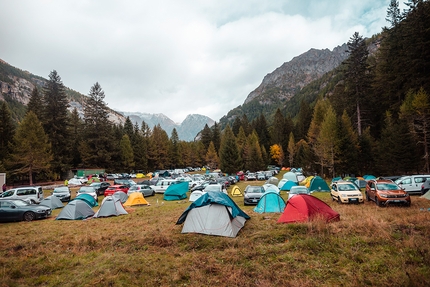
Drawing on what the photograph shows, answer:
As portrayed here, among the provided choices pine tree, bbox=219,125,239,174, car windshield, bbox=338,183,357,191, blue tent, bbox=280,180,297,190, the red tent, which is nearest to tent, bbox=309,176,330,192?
blue tent, bbox=280,180,297,190

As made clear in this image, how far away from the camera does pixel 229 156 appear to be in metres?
56.5

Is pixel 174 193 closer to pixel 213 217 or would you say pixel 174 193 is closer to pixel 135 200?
pixel 135 200

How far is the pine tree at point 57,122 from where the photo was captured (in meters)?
45.4

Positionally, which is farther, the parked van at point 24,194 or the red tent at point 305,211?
the parked van at point 24,194

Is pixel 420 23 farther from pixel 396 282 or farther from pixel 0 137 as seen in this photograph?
pixel 0 137

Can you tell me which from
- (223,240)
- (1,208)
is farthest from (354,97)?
(1,208)

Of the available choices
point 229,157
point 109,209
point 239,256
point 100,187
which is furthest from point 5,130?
point 239,256

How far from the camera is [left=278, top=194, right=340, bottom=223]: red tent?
10.5 m

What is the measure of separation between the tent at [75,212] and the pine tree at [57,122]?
1347 inches

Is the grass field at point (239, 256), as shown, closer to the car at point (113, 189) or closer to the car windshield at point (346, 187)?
the car windshield at point (346, 187)

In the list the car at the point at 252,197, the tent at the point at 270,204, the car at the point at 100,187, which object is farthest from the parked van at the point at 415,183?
the car at the point at 100,187

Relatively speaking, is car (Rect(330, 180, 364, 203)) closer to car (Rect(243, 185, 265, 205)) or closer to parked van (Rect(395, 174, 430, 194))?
car (Rect(243, 185, 265, 205))

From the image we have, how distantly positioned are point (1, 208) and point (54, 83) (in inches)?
1649

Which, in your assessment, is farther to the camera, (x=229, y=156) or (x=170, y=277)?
(x=229, y=156)
